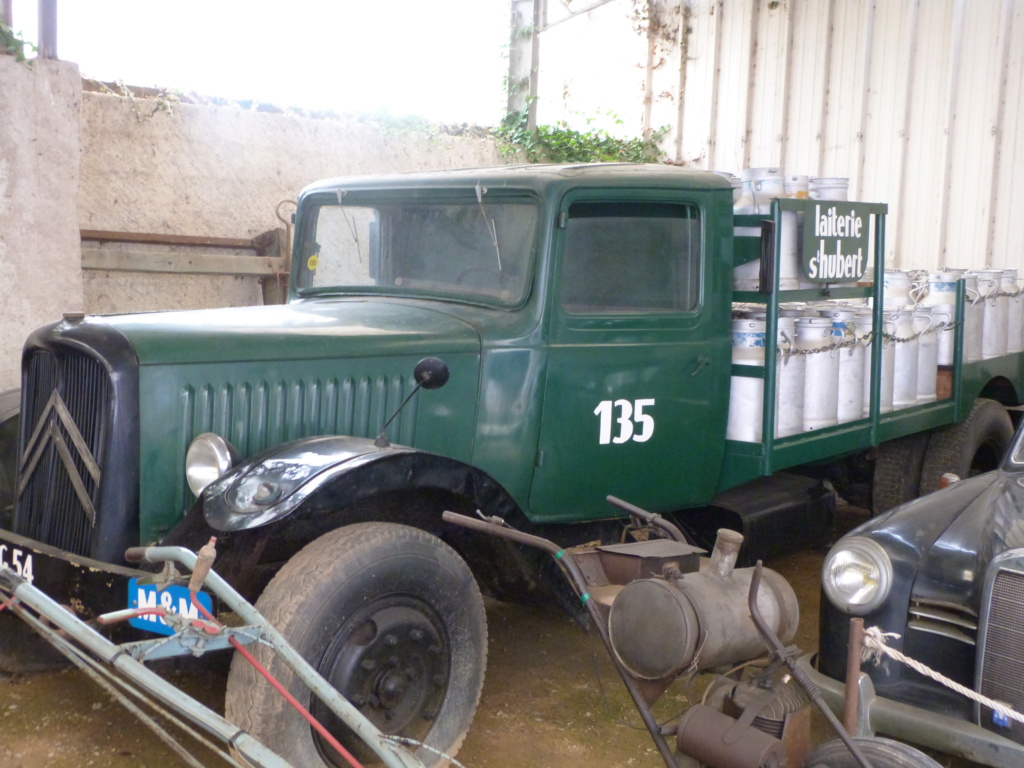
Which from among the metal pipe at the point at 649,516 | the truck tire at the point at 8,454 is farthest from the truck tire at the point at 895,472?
the truck tire at the point at 8,454

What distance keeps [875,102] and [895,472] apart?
4273mm

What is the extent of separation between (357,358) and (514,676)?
1.32 metres

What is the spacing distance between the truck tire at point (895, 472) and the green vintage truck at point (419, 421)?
1.74ft

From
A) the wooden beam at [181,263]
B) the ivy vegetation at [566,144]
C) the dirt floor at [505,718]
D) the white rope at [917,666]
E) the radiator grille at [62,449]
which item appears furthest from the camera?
the ivy vegetation at [566,144]

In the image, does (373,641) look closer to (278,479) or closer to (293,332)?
(278,479)

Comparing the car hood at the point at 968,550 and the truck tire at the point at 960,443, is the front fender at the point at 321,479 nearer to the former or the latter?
the car hood at the point at 968,550

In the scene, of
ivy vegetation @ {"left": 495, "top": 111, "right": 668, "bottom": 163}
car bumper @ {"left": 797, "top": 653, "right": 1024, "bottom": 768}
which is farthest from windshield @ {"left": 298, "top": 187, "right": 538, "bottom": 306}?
ivy vegetation @ {"left": 495, "top": 111, "right": 668, "bottom": 163}

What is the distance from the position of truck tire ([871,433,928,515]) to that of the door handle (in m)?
1.78

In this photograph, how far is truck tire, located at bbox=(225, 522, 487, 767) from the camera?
8.18 ft

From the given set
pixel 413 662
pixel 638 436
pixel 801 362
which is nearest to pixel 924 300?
pixel 801 362

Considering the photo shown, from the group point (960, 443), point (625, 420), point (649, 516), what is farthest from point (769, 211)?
point (960, 443)

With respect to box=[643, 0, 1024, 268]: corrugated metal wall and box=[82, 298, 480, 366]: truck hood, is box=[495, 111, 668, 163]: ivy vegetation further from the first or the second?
box=[82, 298, 480, 366]: truck hood

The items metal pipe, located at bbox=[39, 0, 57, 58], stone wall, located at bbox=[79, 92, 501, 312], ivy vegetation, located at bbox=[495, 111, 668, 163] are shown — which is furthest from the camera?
ivy vegetation, located at bbox=[495, 111, 668, 163]

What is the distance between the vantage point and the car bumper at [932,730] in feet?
7.54
